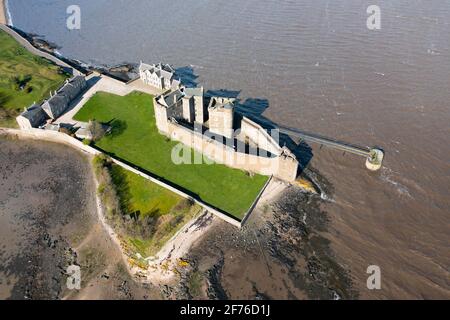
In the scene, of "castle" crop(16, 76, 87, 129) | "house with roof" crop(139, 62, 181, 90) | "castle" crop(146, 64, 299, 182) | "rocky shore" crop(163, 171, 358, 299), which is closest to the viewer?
"rocky shore" crop(163, 171, 358, 299)

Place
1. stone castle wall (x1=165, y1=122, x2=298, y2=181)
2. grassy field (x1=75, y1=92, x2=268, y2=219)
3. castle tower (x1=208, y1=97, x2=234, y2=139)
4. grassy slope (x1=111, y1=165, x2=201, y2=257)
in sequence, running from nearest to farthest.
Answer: grassy slope (x1=111, y1=165, x2=201, y2=257), grassy field (x1=75, y1=92, x2=268, y2=219), stone castle wall (x1=165, y1=122, x2=298, y2=181), castle tower (x1=208, y1=97, x2=234, y2=139)

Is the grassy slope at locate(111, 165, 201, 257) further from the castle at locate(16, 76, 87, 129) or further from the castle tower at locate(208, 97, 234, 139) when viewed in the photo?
the castle at locate(16, 76, 87, 129)

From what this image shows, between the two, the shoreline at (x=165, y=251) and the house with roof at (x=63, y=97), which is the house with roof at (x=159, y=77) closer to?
the house with roof at (x=63, y=97)

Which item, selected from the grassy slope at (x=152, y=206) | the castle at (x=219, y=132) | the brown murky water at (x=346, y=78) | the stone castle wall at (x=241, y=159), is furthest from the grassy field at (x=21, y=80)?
the stone castle wall at (x=241, y=159)

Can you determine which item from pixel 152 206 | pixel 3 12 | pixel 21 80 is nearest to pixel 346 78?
pixel 152 206

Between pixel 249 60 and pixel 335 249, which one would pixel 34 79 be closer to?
pixel 249 60

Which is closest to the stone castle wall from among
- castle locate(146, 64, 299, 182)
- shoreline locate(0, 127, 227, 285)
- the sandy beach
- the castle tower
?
castle locate(146, 64, 299, 182)
